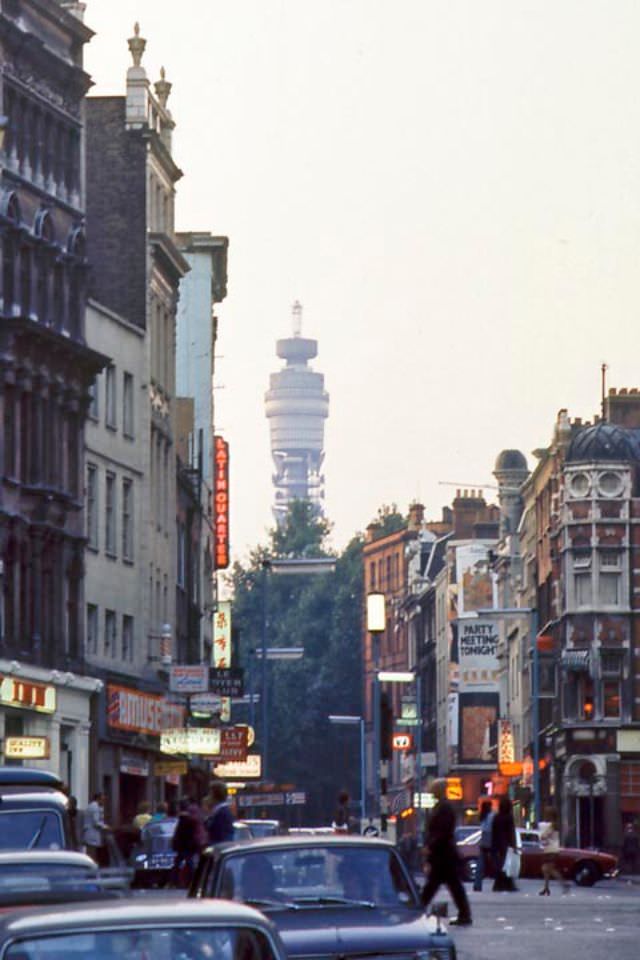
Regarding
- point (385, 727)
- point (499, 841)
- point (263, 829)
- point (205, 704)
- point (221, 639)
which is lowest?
point (499, 841)

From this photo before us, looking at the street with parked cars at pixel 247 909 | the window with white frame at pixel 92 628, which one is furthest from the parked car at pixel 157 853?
the window with white frame at pixel 92 628

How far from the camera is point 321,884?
1855 centimetres

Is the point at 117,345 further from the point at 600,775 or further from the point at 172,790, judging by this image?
the point at 600,775

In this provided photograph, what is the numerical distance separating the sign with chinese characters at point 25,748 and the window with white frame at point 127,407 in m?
16.5

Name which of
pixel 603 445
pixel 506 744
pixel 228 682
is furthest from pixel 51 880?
pixel 506 744

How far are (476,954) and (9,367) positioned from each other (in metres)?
31.5

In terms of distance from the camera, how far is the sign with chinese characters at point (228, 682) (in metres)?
76.3

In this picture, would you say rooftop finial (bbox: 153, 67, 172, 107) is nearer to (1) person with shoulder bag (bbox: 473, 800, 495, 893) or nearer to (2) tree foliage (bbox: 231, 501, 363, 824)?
(1) person with shoulder bag (bbox: 473, 800, 495, 893)

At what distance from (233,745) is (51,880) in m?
60.6

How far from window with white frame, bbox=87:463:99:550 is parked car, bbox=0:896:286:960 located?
179ft

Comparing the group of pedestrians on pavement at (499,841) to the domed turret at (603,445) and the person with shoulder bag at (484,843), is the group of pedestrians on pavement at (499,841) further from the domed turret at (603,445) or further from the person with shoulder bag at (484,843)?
the domed turret at (603,445)

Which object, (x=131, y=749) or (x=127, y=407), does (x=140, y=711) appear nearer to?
(x=131, y=749)

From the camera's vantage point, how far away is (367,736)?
574 ft

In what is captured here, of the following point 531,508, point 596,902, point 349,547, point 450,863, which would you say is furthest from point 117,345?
point 349,547
